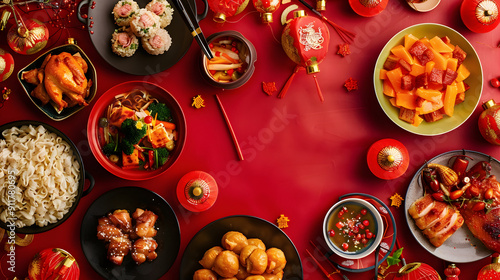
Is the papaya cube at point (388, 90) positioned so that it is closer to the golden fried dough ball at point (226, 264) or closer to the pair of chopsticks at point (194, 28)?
the pair of chopsticks at point (194, 28)

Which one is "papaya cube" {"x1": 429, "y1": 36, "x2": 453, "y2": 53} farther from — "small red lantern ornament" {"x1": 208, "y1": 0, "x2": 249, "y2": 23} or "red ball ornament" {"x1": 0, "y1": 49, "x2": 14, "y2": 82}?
"red ball ornament" {"x1": 0, "y1": 49, "x2": 14, "y2": 82}

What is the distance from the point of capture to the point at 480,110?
2875mm

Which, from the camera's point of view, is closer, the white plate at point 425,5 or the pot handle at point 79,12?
the pot handle at point 79,12

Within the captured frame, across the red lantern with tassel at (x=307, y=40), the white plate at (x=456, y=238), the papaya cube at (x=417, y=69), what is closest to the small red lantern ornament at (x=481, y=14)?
the papaya cube at (x=417, y=69)

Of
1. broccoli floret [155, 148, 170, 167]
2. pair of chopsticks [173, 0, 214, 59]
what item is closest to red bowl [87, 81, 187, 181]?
broccoli floret [155, 148, 170, 167]

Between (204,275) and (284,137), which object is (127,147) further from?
(284,137)

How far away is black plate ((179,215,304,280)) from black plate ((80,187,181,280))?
103 millimetres

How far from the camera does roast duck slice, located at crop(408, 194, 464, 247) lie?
261 centimetres

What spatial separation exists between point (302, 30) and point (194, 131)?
93 centimetres

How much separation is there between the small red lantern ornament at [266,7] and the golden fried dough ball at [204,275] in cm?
157

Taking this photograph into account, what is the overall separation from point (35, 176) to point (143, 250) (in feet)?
2.41

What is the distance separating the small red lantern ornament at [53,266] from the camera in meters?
2.30

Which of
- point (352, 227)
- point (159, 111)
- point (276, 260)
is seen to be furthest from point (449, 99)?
point (159, 111)

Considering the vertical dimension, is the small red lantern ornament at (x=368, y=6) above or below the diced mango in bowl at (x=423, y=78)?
above
